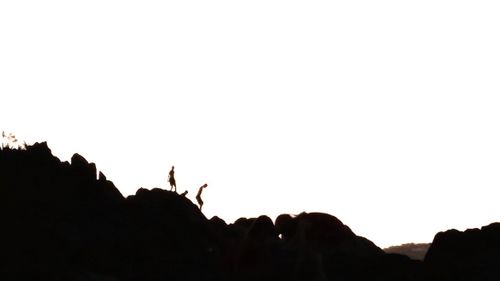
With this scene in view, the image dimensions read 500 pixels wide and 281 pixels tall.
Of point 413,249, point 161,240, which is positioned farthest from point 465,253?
point 413,249

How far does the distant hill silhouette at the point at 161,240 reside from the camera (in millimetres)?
44781

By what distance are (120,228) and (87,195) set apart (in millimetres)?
3057

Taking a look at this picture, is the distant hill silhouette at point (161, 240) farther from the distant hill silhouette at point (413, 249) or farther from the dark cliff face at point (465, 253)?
the distant hill silhouette at point (413, 249)

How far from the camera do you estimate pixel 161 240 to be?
48000 millimetres

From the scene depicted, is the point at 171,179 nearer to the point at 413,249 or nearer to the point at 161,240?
the point at 161,240

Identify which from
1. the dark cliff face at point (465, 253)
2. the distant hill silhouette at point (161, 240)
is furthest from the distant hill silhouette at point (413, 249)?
the distant hill silhouette at point (161, 240)

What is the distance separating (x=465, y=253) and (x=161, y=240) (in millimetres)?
13348

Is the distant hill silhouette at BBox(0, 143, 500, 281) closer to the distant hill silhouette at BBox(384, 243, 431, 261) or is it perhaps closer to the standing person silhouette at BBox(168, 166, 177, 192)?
the standing person silhouette at BBox(168, 166, 177, 192)

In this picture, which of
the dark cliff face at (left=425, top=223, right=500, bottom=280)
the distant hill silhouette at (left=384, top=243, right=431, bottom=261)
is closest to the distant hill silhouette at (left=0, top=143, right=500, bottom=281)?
the dark cliff face at (left=425, top=223, right=500, bottom=280)

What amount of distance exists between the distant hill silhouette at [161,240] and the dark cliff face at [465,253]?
0.16ft

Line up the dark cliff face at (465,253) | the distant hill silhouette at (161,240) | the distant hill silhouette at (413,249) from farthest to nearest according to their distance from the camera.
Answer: the distant hill silhouette at (413,249) → the dark cliff face at (465,253) → the distant hill silhouette at (161,240)

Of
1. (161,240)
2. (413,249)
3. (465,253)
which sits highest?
(413,249)

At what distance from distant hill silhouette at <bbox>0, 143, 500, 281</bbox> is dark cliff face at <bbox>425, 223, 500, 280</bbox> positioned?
0.05m

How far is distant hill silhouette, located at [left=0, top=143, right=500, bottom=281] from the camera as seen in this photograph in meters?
44.8
